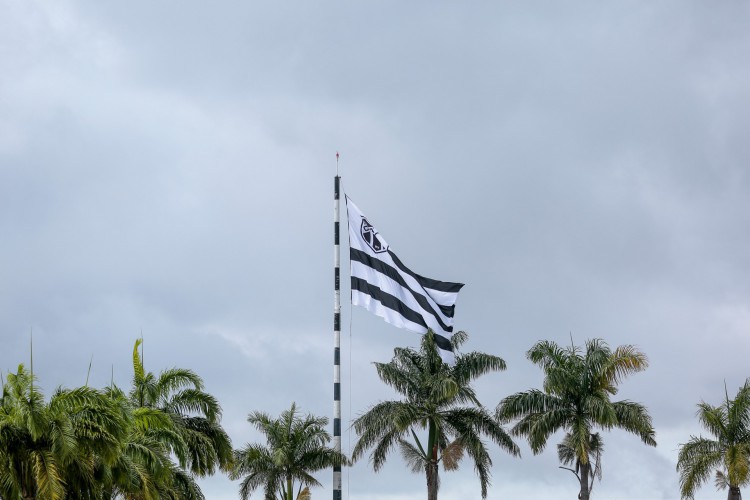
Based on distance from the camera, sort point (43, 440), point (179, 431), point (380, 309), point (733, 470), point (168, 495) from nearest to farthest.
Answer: point (43, 440) → point (168, 495) → point (179, 431) → point (380, 309) → point (733, 470)

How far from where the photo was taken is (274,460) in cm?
5494

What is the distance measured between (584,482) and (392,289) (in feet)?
45.2

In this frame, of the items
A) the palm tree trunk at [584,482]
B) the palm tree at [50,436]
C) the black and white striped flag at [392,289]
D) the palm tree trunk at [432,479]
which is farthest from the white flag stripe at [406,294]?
the palm tree at [50,436]

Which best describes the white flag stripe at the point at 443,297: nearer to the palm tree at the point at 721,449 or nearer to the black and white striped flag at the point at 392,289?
the black and white striped flag at the point at 392,289

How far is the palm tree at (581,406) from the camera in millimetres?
53594

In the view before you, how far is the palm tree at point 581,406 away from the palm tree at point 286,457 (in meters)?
9.01

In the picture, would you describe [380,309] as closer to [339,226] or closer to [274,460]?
[339,226]

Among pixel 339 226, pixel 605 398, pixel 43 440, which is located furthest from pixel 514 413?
pixel 43 440

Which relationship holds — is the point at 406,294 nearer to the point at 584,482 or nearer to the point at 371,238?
the point at 371,238

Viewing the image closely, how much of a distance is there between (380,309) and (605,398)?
13044 millimetres

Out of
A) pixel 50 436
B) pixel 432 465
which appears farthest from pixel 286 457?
pixel 50 436

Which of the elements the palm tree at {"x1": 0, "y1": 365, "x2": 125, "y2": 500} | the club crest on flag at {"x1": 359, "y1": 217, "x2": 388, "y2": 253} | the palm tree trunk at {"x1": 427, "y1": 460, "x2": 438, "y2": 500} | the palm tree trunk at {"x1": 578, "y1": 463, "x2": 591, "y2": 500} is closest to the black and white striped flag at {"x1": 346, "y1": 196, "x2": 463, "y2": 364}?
the club crest on flag at {"x1": 359, "y1": 217, "x2": 388, "y2": 253}

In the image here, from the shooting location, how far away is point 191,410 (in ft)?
156

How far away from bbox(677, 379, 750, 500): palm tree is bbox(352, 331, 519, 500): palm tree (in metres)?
9.55
